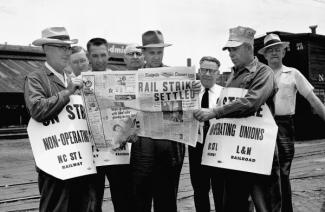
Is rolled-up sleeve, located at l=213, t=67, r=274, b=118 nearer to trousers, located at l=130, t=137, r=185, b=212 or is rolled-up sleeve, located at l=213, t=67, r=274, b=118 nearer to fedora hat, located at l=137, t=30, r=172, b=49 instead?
trousers, located at l=130, t=137, r=185, b=212

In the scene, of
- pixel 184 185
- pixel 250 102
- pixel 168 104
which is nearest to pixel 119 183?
pixel 168 104

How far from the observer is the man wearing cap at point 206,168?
201 inches

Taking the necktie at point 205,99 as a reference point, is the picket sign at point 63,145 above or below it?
below

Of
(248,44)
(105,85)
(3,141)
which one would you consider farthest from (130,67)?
(3,141)

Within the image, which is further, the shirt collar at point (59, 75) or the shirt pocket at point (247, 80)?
the shirt pocket at point (247, 80)

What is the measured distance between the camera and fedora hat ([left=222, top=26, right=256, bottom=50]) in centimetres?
425

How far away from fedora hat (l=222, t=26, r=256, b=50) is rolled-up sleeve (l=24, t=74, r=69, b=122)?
162 cm

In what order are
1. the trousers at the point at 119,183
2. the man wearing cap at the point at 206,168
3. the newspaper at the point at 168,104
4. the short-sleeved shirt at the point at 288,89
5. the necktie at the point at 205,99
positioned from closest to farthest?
the newspaper at the point at 168,104 < the trousers at the point at 119,183 < the man wearing cap at the point at 206,168 < the short-sleeved shirt at the point at 288,89 < the necktie at the point at 205,99

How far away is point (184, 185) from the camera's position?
8.52 meters

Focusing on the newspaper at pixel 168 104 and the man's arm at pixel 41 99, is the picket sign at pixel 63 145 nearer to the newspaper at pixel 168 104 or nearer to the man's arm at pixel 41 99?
the man's arm at pixel 41 99

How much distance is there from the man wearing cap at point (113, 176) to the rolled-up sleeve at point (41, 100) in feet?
3.45

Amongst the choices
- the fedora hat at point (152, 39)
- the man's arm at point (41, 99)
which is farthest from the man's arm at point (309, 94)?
the man's arm at point (41, 99)

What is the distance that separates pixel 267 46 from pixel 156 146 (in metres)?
2.09

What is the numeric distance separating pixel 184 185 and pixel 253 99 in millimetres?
4797
